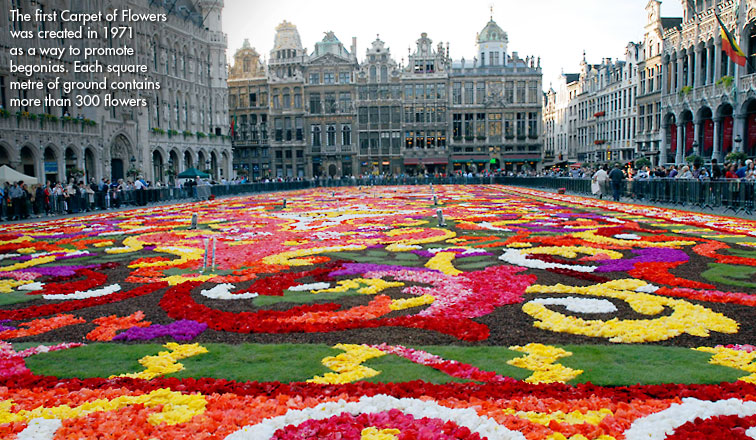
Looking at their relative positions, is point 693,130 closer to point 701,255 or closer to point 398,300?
point 701,255

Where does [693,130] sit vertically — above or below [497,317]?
above

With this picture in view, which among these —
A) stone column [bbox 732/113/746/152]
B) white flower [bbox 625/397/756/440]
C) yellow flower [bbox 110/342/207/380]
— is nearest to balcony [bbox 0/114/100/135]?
yellow flower [bbox 110/342/207/380]

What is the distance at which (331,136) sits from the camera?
229ft

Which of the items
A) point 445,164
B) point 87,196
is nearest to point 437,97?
point 445,164

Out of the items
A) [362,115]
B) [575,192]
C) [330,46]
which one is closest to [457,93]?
[362,115]

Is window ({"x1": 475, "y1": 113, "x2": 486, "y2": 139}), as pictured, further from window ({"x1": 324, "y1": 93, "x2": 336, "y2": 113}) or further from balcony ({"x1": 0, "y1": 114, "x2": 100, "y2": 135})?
balcony ({"x1": 0, "y1": 114, "x2": 100, "y2": 135})

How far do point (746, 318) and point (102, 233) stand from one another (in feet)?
42.5

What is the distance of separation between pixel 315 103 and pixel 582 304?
215 ft

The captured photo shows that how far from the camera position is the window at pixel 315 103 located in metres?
69.2

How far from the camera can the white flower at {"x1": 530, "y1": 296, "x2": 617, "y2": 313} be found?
19.1ft

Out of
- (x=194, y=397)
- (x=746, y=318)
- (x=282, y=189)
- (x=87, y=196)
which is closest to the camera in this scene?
(x=194, y=397)

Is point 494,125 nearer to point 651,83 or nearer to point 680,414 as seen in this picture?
point 651,83

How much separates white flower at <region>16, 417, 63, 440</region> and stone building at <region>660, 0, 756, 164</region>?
3343 cm

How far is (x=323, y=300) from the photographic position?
6.59 meters
